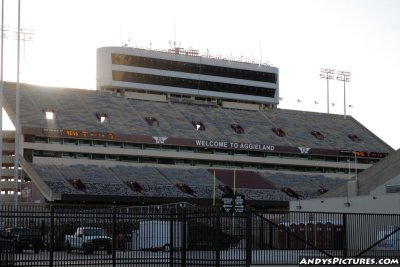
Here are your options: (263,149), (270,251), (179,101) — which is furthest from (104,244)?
(179,101)

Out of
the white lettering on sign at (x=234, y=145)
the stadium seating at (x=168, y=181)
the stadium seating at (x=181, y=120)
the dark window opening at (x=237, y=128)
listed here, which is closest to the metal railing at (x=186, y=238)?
the stadium seating at (x=168, y=181)

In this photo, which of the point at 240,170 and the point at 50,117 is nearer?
the point at 50,117

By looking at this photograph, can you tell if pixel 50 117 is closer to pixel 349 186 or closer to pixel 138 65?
pixel 138 65

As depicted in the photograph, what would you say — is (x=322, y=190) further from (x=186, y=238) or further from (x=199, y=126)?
(x=186, y=238)

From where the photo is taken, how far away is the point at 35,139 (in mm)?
82875

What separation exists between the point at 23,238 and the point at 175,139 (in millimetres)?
61295

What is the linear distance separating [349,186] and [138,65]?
43.8 m

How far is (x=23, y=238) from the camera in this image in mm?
30156

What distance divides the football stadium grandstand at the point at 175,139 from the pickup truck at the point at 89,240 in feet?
137

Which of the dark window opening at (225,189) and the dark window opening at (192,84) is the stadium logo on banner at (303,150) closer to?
the dark window opening at (192,84)

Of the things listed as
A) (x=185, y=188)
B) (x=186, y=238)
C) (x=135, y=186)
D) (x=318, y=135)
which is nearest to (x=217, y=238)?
(x=186, y=238)

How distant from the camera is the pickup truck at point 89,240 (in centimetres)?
3042

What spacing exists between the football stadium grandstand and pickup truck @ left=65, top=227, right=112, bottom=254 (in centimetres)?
4175

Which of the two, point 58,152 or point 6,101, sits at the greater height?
point 6,101
